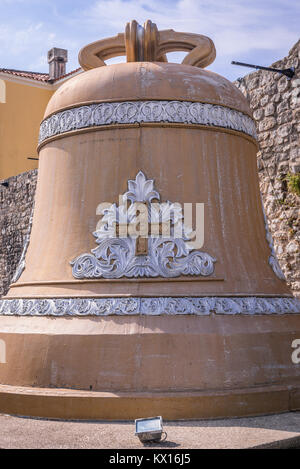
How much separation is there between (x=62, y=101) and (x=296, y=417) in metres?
2.85

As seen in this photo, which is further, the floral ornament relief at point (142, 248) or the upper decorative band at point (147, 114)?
the upper decorative band at point (147, 114)

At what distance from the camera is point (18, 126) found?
17.1 metres

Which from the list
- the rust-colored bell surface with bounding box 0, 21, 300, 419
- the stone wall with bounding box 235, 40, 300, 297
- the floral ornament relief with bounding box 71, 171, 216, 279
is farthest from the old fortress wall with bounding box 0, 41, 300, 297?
the floral ornament relief with bounding box 71, 171, 216, 279

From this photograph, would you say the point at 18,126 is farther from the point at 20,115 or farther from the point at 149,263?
the point at 149,263

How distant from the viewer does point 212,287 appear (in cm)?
400

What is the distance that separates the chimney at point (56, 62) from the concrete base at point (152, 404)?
1628 centimetres

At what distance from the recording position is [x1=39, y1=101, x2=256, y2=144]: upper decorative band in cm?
429

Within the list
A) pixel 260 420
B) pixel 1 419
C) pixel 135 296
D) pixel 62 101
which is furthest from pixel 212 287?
pixel 62 101

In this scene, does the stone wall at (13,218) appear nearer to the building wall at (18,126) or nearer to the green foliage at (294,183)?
the building wall at (18,126)

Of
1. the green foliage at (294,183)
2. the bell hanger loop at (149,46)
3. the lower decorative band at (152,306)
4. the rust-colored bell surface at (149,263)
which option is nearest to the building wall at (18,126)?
the green foliage at (294,183)

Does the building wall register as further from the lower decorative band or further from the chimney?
the lower decorative band

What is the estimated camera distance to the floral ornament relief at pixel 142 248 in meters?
4.01

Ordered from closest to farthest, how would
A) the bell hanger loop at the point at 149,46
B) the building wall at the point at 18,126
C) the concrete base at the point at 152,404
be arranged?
the concrete base at the point at 152,404 → the bell hanger loop at the point at 149,46 → the building wall at the point at 18,126

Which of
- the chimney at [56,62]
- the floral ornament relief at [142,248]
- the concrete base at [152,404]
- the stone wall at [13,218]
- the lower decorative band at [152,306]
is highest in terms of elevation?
the chimney at [56,62]
